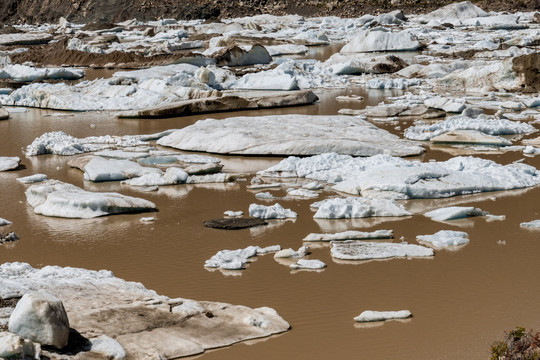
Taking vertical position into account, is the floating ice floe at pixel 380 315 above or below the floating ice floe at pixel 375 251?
above

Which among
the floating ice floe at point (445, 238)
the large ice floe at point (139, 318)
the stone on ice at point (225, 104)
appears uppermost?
the large ice floe at point (139, 318)

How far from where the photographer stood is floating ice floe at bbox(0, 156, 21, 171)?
13261mm

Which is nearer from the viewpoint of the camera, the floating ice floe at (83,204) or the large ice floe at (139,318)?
the large ice floe at (139,318)

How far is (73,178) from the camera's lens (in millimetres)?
12523

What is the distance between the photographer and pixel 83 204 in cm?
1012

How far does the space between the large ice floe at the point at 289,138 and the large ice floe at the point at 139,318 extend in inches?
253

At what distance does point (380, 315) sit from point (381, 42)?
2701 centimetres

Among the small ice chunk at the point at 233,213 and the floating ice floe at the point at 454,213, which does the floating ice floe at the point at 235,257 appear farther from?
the floating ice floe at the point at 454,213

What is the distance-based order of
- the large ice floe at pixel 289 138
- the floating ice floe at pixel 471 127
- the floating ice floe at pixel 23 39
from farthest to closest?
the floating ice floe at pixel 23 39
the floating ice floe at pixel 471 127
the large ice floe at pixel 289 138

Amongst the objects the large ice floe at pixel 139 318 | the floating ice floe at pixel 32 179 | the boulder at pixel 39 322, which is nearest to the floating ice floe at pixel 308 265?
the large ice floe at pixel 139 318

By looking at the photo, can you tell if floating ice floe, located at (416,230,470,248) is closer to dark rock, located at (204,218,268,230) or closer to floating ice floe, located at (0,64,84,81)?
dark rock, located at (204,218,268,230)

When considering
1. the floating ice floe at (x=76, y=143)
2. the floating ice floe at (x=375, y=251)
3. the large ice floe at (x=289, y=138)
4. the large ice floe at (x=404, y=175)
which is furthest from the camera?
the floating ice floe at (x=76, y=143)

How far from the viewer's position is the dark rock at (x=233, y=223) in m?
9.52

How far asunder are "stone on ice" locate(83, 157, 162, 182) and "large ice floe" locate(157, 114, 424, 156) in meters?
1.81
